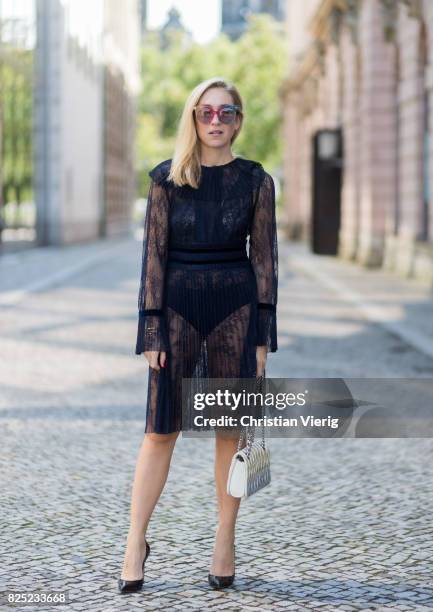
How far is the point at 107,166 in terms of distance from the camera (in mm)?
58719

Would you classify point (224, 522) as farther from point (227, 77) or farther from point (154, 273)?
point (227, 77)

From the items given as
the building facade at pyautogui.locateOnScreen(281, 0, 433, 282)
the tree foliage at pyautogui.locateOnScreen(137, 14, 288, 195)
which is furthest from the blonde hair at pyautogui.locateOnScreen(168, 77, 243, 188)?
the tree foliage at pyautogui.locateOnScreen(137, 14, 288, 195)

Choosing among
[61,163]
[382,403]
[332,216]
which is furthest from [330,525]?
[61,163]

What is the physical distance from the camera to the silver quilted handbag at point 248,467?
445cm

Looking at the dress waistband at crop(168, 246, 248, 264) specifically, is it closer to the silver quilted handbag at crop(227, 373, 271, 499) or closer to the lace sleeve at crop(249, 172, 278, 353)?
the lace sleeve at crop(249, 172, 278, 353)

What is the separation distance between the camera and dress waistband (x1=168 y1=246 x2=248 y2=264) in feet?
14.9

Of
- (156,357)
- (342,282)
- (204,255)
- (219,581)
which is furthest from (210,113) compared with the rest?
(342,282)

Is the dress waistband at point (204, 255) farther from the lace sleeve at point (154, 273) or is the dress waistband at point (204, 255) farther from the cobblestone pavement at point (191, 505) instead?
the cobblestone pavement at point (191, 505)

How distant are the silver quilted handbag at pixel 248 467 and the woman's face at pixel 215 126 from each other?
766 mm

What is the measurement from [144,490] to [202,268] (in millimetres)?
752

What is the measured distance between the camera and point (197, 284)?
4520 millimetres

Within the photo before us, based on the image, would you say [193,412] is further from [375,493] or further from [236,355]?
[375,493]

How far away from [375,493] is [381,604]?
1.93m

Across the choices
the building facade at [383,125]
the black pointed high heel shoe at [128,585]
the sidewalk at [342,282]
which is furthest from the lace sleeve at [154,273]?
the building facade at [383,125]
